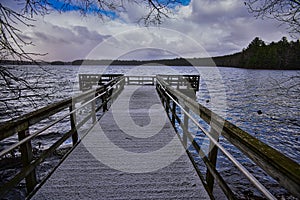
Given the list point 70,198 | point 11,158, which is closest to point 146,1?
point 70,198

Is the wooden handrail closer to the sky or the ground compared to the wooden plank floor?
closer to the sky

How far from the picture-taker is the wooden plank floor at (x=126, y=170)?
2.08 metres

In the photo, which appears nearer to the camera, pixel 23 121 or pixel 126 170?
pixel 23 121

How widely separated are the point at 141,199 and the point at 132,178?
40cm

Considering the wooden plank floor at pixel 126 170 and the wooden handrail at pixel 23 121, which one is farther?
the wooden plank floor at pixel 126 170

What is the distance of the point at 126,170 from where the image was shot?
2.55 m

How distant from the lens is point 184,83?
14898 millimetres

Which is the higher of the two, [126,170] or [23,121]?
[23,121]

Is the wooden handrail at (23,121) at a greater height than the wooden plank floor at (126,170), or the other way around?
the wooden handrail at (23,121)

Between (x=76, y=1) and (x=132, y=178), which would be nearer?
(x=132, y=178)

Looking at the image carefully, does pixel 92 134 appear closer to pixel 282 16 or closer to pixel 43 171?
pixel 43 171

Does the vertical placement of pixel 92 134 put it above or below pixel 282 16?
below

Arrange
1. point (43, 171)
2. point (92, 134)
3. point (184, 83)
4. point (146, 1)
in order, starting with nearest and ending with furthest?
point (146, 1), point (92, 134), point (43, 171), point (184, 83)

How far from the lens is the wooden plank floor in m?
2.08
